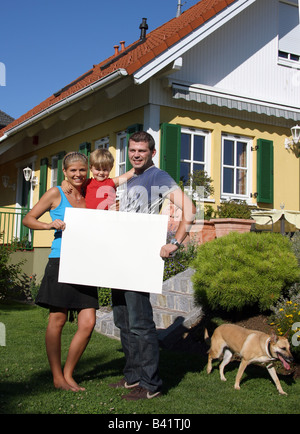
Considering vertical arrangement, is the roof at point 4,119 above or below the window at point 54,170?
above

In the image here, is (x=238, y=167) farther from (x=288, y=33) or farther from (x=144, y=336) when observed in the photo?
(x=144, y=336)

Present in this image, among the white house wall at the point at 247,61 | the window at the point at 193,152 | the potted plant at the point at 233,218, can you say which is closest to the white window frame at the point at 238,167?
the potted plant at the point at 233,218

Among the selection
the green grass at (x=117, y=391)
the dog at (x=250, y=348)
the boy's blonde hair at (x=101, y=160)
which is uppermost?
the boy's blonde hair at (x=101, y=160)

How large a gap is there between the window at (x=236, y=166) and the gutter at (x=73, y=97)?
2855 mm

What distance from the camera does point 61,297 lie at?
330 centimetres

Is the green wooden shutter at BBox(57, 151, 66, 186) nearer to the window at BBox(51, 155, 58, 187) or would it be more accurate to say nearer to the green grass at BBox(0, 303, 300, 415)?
the window at BBox(51, 155, 58, 187)

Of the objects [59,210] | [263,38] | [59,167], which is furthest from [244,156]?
[59,210]

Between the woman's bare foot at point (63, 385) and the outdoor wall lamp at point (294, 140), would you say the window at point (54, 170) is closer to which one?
the outdoor wall lamp at point (294, 140)

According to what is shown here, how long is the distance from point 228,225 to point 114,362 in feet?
13.0

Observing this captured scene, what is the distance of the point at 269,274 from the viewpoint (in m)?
5.06

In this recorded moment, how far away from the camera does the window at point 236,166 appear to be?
991cm

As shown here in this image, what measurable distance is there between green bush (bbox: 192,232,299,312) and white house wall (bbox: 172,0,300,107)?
15.9 feet

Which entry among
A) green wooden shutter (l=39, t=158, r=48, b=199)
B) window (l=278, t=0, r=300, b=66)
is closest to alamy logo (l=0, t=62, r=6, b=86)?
window (l=278, t=0, r=300, b=66)
